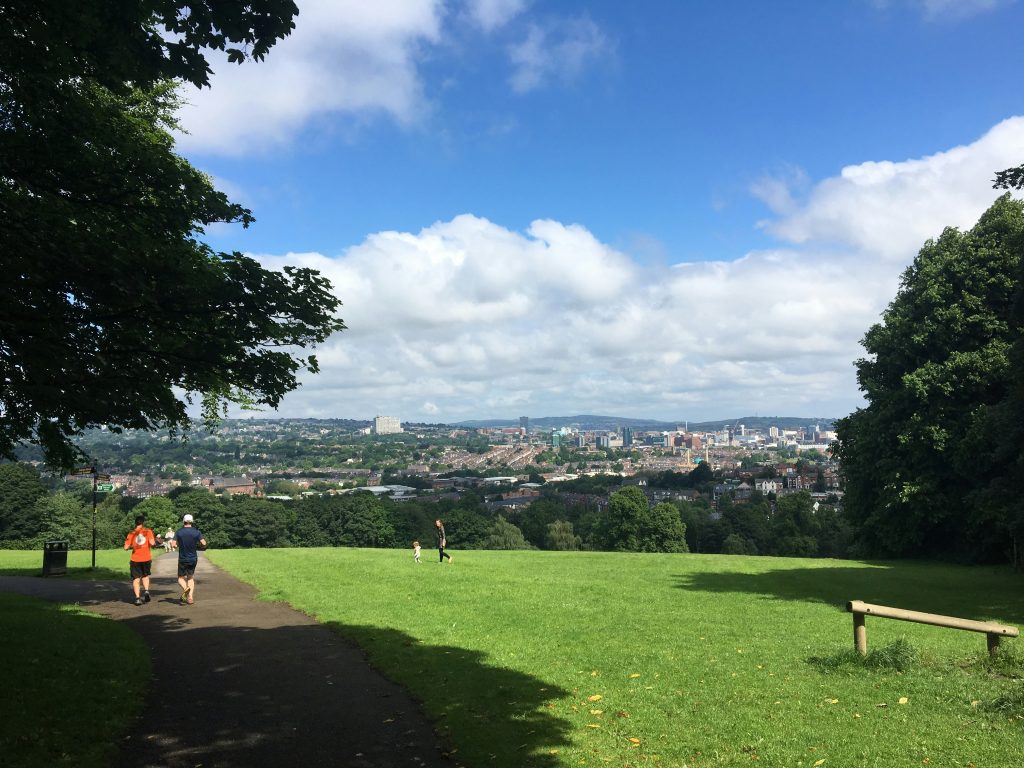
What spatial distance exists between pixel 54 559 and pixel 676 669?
67.3 ft

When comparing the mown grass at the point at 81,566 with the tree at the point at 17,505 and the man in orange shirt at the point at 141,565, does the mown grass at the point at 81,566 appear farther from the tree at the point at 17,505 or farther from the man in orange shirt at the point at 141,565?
the tree at the point at 17,505

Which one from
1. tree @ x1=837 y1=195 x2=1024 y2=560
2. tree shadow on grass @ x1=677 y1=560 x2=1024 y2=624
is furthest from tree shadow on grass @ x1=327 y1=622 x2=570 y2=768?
tree @ x1=837 y1=195 x2=1024 y2=560

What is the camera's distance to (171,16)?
7.33 meters

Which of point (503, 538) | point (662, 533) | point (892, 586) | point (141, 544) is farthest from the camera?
point (503, 538)

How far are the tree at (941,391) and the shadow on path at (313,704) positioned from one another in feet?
80.8

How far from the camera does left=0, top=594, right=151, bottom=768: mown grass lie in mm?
6621

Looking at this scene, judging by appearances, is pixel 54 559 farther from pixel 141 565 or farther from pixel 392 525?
pixel 392 525

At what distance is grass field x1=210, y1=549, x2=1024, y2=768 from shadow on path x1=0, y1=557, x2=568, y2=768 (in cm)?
7

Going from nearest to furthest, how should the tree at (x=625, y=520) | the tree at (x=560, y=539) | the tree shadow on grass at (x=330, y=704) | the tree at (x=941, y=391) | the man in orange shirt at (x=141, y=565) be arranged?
1. the tree shadow on grass at (x=330, y=704)
2. the man in orange shirt at (x=141, y=565)
3. the tree at (x=941, y=391)
4. the tree at (x=625, y=520)
5. the tree at (x=560, y=539)

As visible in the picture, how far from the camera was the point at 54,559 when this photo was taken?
71.5 feet

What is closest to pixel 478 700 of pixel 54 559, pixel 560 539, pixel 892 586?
pixel 892 586

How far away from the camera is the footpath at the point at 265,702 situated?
22.1ft

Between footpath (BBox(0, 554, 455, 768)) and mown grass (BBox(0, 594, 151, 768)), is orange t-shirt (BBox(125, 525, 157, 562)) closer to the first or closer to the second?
footpath (BBox(0, 554, 455, 768))

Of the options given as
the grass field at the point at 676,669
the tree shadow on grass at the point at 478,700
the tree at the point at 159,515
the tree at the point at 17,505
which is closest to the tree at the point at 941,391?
the grass field at the point at 676,669
